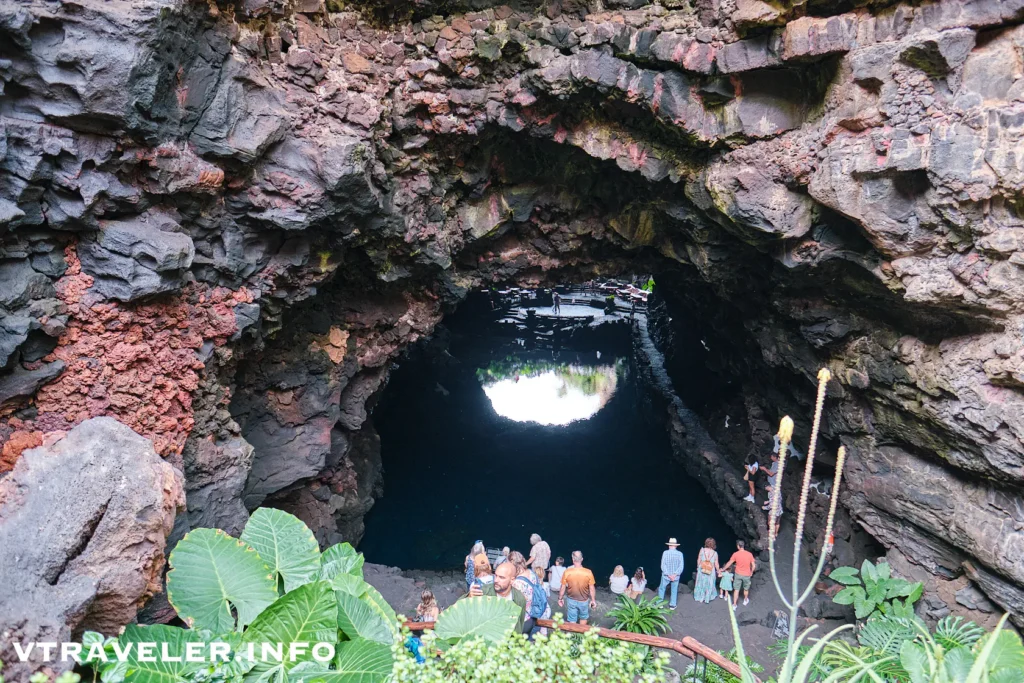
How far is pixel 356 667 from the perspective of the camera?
4.28 metres

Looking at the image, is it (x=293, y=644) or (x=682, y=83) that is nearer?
(x=293, y=644)

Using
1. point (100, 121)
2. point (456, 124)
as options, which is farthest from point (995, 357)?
point (100, 121)

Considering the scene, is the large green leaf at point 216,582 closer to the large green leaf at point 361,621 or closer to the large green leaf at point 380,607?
the large green leaf at point 361,621

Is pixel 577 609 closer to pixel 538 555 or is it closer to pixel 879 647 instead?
pixel 538 555

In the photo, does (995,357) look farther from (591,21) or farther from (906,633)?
(591,21)

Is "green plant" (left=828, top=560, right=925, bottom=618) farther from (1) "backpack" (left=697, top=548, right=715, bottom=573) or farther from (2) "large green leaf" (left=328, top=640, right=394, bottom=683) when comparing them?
(2) "large green leaf" (left=328, top=640, right=394, bottom=683)

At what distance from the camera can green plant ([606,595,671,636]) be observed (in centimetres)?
897

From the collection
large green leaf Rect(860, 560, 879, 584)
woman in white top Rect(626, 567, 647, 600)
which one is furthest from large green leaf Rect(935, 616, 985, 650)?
woman in white top Rect(626, 567, 647, 600)

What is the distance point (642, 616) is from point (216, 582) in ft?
21.3

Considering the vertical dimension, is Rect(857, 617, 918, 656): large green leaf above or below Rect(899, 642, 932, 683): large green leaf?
below

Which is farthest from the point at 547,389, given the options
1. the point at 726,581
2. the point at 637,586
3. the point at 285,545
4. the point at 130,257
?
the point at 285,545

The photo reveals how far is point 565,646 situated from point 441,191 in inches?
253

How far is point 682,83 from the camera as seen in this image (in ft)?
24.7

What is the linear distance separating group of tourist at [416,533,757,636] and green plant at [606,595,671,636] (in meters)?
0.22
